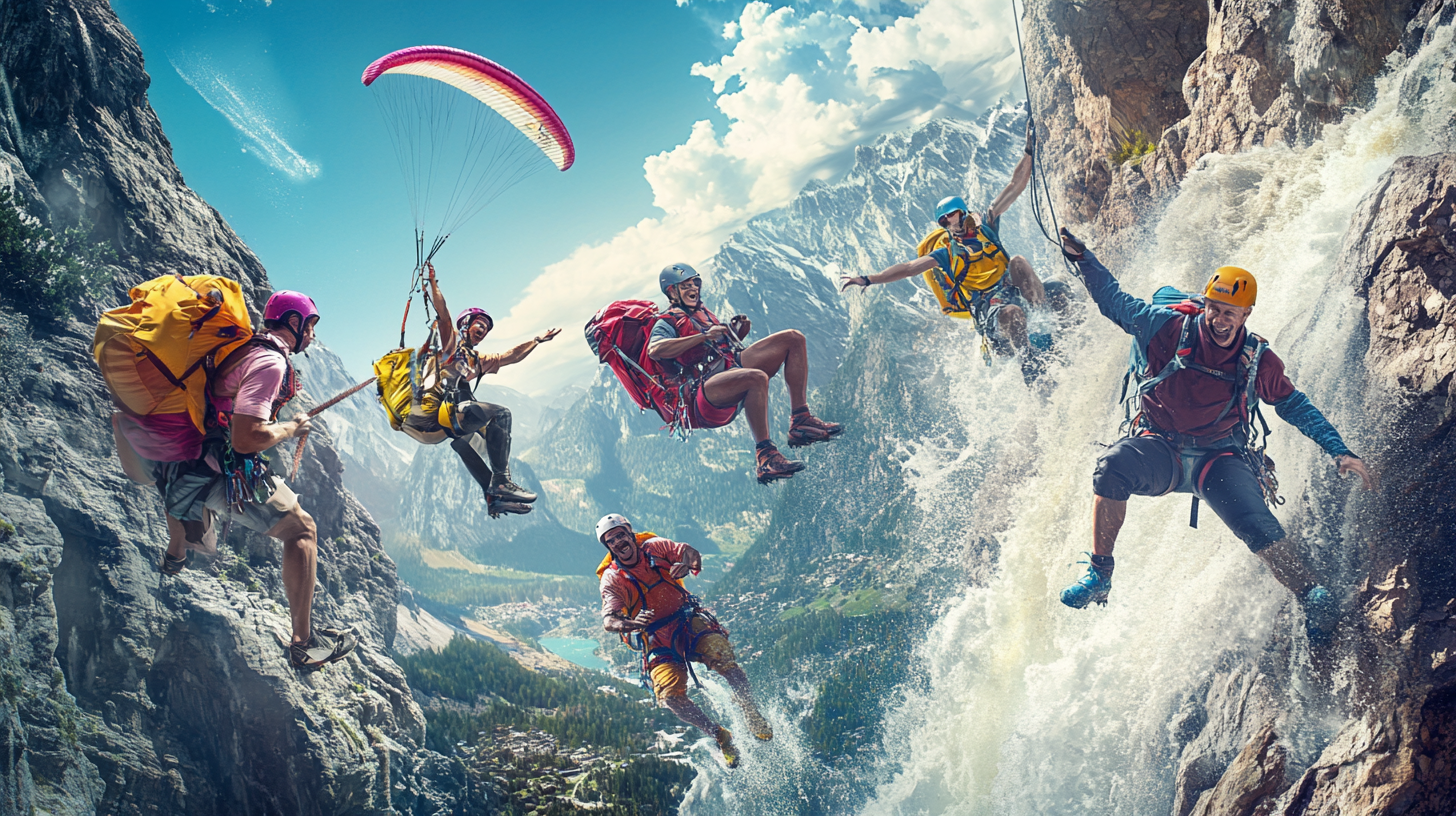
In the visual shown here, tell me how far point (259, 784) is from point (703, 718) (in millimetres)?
18238

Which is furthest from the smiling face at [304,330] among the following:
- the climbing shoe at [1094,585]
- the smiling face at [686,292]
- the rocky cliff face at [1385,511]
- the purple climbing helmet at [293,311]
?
the rocky cliff face at [1385,511]

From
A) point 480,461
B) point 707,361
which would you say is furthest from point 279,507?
point 707,361

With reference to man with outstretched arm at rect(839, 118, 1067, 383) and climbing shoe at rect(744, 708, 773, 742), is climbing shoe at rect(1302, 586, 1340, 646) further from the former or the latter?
climbing shoe at rect(744, 708, 773, 742)

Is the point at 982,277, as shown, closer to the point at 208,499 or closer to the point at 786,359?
the point at 786,359

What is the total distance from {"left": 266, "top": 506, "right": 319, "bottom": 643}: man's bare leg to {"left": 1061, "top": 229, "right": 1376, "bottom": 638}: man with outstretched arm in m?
7.87

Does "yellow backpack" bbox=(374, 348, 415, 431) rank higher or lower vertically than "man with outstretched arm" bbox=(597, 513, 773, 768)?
higher

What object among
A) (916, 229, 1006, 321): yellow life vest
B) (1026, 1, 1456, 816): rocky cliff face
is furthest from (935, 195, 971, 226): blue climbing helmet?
(1026, 1, 1456, 816): rocky cliff face

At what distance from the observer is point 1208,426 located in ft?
21.5

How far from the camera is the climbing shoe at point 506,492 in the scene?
25.6 ft

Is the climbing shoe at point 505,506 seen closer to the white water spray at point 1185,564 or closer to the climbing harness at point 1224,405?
the climbing harness at point 1224,405

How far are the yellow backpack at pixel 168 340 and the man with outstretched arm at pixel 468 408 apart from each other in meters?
1.83

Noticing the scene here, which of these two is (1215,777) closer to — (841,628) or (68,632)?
(68,632)

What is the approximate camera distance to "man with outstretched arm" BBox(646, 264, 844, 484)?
24.6 ft

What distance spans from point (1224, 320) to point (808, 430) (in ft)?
13.3
